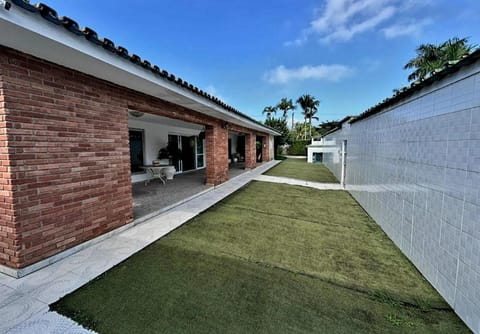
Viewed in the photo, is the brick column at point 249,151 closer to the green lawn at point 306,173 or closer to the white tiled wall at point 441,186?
the green lawn at point 306,173

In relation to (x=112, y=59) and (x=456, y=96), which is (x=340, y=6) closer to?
(x=456, y=96)

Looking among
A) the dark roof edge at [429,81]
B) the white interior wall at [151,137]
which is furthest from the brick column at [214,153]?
the dark roof edge at [429,81]

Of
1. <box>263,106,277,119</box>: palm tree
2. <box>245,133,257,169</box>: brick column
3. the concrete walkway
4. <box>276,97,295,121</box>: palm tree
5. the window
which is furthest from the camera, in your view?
<box>263,106,277,119</box>: palm tree

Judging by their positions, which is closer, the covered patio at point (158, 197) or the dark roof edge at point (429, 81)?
the dark roof edge at point (429, 81)

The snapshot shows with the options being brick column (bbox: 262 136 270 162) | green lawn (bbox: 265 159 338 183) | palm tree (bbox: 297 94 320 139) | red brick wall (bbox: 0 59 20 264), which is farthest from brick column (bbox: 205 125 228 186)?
palm tree (bbox: 297 94 320 139)

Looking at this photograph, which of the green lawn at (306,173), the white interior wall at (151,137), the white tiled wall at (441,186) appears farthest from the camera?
the green lawn at (306,173)

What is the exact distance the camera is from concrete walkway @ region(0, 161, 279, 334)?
6.53 feet

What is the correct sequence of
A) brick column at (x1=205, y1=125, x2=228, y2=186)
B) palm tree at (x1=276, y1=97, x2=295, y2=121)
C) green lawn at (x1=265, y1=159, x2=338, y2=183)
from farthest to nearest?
palm tree at (x1=276, y1=97, x2=295, y2=121)
green lawn at (x1=265, y1=159, x2=338, y2=183)
brick column at (x1=205, y1=125, x2=228, y2=186)

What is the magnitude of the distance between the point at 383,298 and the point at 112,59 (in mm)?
4972

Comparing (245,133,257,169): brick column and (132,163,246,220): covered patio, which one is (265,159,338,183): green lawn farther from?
(132,163,246,220): covered patio

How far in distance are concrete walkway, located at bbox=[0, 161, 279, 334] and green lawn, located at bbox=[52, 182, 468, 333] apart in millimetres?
150

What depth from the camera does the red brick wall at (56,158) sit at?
2629 mm

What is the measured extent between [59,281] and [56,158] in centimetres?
176

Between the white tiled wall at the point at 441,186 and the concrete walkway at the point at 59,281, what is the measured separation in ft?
13.0
